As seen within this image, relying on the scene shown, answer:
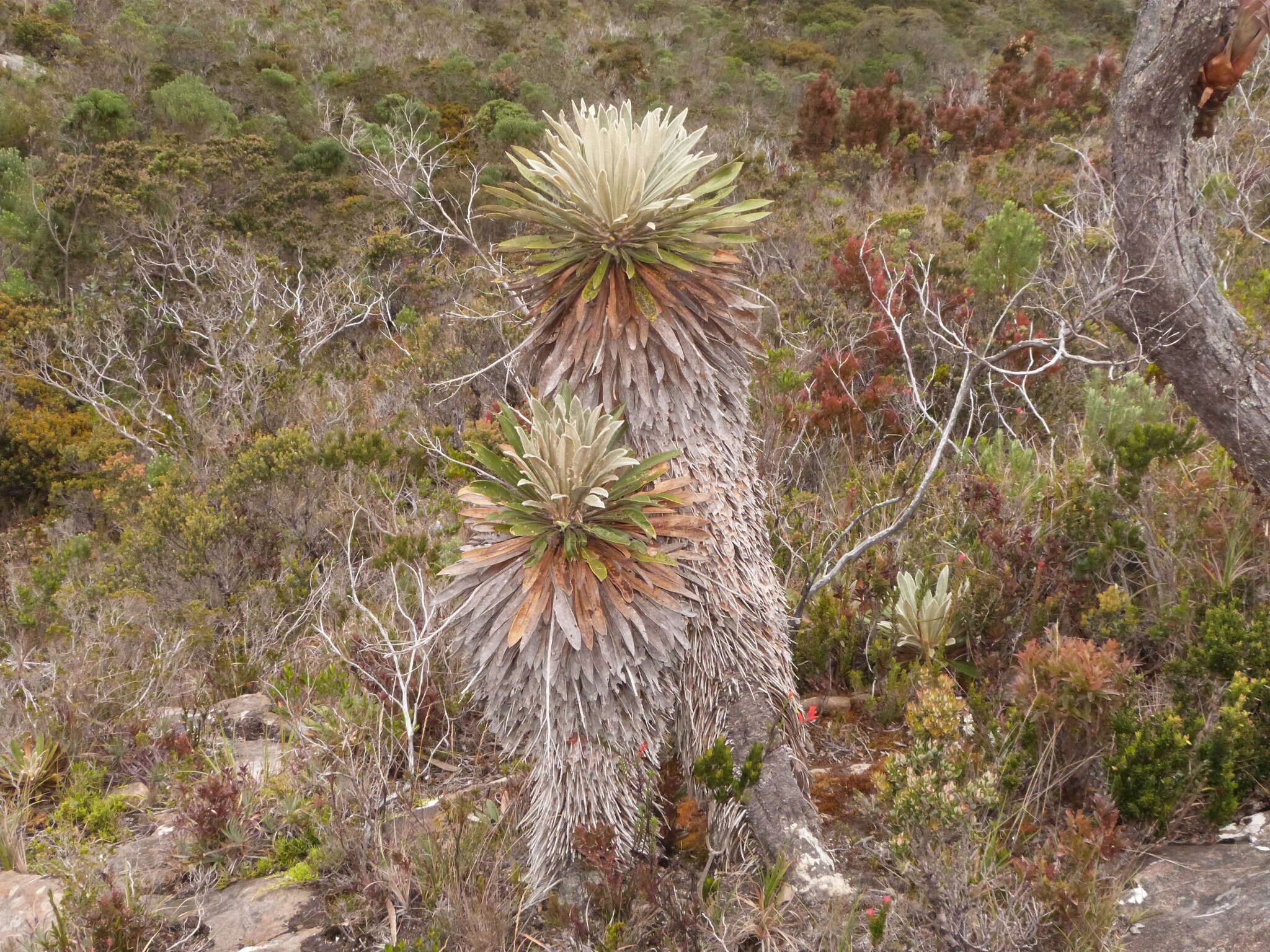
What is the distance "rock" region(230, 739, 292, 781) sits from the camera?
12.8ft

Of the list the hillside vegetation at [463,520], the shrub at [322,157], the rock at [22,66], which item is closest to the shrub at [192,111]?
the hillside vegetation at [463,520]

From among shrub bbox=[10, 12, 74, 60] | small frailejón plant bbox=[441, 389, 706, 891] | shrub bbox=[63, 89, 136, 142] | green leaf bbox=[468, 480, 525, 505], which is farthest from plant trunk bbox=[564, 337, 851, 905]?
shrub bbox=[10, 12, 74, 60]

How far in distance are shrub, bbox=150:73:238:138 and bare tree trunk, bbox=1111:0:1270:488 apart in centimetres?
1315

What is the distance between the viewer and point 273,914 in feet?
10.2

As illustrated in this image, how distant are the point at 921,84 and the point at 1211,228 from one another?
47.7ft

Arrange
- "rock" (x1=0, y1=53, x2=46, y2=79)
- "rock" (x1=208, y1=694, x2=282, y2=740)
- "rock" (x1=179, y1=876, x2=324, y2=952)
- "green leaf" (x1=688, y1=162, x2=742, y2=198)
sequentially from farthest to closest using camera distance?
1. "rock" (x1=0, y1=53, x2=46, y2=79)
2. "rock" (x1=208, y1=694, x2=282, y2=740)
3. "rock" (x1=179, y1=876, x2=324, y2=952)
4. "green leaf" (x1=688, y1=162, x2=742, y2=198)

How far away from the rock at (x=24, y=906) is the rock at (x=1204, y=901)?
12.2ft

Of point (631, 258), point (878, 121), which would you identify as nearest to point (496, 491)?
point (631, 258)

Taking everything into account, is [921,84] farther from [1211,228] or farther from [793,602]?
[793,602]

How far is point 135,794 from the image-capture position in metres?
3.98

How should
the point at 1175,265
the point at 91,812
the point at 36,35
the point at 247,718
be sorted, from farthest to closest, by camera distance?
1. the point at 36,35
2. the point at 247,718
3. the point at 91,812
4. the point at 1175,265

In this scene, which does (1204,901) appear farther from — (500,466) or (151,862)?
(151,862)

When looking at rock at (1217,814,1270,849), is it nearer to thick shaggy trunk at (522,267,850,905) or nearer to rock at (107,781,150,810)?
thick shaggy trunk at (522,267,850,905)

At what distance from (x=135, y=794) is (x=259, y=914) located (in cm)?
130
